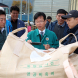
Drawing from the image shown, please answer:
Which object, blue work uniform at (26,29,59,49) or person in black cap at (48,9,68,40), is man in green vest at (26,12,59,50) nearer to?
blue work uniform at (26,29,59,49)

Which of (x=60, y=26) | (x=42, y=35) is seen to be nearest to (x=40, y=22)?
(x=42, y=35)

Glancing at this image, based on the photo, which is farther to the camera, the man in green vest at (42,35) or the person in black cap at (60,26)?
the person in black cap at (60,26)

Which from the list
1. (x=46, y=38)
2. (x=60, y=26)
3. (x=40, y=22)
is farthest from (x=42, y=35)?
(x=60, y=26)

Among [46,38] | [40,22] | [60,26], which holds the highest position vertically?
[40,22]

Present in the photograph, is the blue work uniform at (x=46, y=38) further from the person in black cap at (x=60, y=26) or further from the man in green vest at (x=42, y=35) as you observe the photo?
the person in black cap at (x=60, y=26)

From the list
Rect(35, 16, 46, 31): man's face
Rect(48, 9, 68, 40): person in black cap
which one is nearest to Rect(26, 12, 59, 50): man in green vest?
Rect(35, 16, 46, 31): man's face

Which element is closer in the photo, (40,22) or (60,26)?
(40,22)

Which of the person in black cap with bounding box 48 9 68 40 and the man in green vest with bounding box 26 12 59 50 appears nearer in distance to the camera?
the man in green vest with bounding box 26 12 59 50

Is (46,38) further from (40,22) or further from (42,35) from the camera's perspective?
(40,22)

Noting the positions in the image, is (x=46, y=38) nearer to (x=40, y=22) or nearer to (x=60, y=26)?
(x=40, y=22)

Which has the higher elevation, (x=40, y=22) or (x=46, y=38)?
(x=40, y=22)

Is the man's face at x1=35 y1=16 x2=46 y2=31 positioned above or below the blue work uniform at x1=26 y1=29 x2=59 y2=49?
above

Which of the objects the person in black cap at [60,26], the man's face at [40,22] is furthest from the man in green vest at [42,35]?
the person in black cap at [60,26]

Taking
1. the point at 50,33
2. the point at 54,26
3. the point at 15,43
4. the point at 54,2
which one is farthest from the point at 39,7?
the point at 15,43
